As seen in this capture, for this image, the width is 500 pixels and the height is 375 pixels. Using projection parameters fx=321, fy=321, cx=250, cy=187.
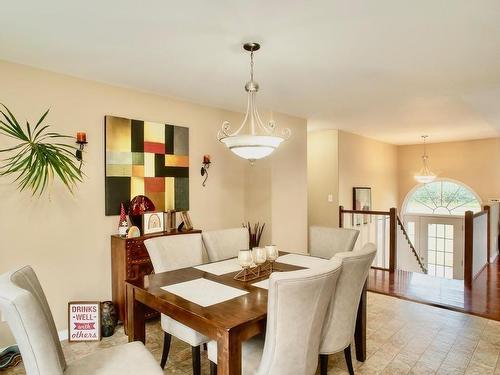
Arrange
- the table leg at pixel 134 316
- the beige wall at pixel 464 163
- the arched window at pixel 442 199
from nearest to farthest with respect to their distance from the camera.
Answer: the table leg at pixel 134 316
the beige wall at pixel 464 163
the arched window at pixel 442 199

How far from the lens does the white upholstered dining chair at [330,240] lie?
288 centimetres

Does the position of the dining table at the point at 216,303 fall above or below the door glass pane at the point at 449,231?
above

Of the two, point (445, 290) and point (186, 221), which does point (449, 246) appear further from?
point (186, 221)

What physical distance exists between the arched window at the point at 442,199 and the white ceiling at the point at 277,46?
12.5 feet

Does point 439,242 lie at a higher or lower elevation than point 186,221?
lower

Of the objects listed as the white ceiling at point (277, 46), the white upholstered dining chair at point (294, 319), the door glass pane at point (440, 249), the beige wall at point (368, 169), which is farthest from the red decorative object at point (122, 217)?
the door glass pane at point (440, 249)

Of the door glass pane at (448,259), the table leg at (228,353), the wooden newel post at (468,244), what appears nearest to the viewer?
the table leg at (228,353)

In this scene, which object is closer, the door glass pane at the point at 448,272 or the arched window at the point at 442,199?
the arched window at the point at 442,199

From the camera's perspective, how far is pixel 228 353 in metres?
1.40

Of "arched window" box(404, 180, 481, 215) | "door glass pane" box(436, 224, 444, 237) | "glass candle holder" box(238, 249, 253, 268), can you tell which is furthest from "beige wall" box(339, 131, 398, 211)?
"glass candle holder" box(238, 249, 253, 268)

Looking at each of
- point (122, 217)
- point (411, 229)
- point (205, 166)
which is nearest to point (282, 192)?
point (205, 166)

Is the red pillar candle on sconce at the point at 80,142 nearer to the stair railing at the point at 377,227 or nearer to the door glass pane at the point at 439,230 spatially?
the stair railing at the point at 377,227

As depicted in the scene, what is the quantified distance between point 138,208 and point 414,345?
284 centimetres

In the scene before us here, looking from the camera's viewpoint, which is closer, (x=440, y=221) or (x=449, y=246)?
(x=449, y=246)
